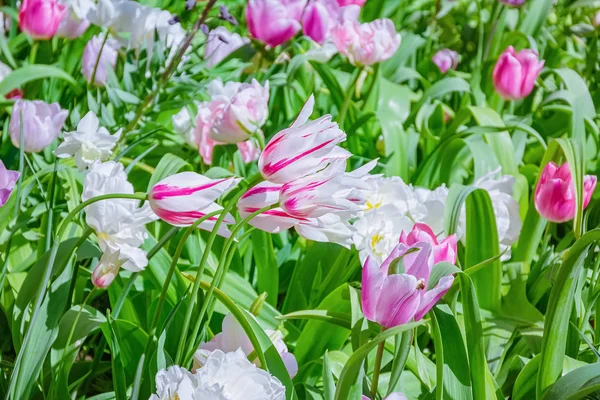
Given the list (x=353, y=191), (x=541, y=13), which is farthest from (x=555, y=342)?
(x=541, y=13)

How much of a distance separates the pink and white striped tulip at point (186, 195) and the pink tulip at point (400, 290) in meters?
0.16

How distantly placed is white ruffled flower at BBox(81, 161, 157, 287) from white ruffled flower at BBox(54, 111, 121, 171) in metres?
0.12

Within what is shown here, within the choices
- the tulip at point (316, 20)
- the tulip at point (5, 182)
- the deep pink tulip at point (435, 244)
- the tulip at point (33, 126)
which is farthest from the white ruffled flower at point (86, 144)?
the tulip at point (316, 20)

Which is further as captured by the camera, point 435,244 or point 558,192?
point 558,192

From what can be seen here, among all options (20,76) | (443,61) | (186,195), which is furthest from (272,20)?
(186,195)

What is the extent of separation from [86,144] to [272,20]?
77cm

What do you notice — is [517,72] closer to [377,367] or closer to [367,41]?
[367,41]

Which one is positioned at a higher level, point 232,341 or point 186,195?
point 186,195

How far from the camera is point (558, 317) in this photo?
34.8 inches

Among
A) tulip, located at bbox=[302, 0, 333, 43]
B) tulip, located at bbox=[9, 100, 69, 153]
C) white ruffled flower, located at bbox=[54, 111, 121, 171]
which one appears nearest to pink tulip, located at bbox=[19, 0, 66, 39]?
tulip, located at bbox=[9, 100, 69, 153]

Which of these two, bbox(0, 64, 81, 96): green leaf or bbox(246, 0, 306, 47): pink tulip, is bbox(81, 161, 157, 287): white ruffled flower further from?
bbox(246, 0, 306, 47): pink tulip

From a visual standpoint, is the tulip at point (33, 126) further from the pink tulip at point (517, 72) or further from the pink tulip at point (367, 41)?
the pink tulip at point (517, 72)

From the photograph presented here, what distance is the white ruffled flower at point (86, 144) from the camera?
978mm

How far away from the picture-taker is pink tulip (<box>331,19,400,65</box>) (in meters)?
1.65
